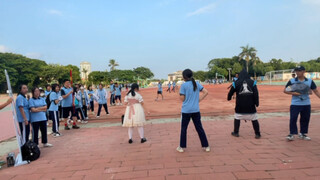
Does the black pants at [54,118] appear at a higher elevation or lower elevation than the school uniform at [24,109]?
lower

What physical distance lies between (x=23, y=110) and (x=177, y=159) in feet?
10.9

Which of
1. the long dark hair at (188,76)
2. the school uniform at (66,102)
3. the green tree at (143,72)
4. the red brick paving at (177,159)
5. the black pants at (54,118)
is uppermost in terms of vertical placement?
the green tree at (143,72)

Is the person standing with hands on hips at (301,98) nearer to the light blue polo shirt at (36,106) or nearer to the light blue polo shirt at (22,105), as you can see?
the light blue polo shirt at (36,106)

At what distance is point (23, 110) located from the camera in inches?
161

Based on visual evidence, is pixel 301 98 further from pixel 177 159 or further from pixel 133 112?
pixel 133 112

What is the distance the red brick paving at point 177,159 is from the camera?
9.71ft

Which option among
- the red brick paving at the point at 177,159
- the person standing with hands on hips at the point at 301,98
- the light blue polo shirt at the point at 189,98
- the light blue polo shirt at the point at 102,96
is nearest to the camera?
the red brick paving at the point at 177,159

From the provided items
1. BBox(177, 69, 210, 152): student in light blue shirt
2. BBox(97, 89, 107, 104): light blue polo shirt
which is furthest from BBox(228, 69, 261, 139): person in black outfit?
BBox(97, 89, 107, 104): light blue polo shirt

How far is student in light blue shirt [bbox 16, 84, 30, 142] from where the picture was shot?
404cm

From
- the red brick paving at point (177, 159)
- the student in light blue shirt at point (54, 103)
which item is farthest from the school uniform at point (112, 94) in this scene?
the red brick paving at point (177, 159)

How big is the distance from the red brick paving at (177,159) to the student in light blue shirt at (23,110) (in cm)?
66

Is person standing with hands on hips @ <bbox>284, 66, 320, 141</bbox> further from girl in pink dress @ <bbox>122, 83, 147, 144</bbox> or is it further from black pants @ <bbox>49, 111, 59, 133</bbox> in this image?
black pants @ <bbox>49, 111, 59, 133</bbox>

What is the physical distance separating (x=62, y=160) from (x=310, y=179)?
13.6ft

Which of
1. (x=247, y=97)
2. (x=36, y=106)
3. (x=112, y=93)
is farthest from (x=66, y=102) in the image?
(x=112, y=93)
